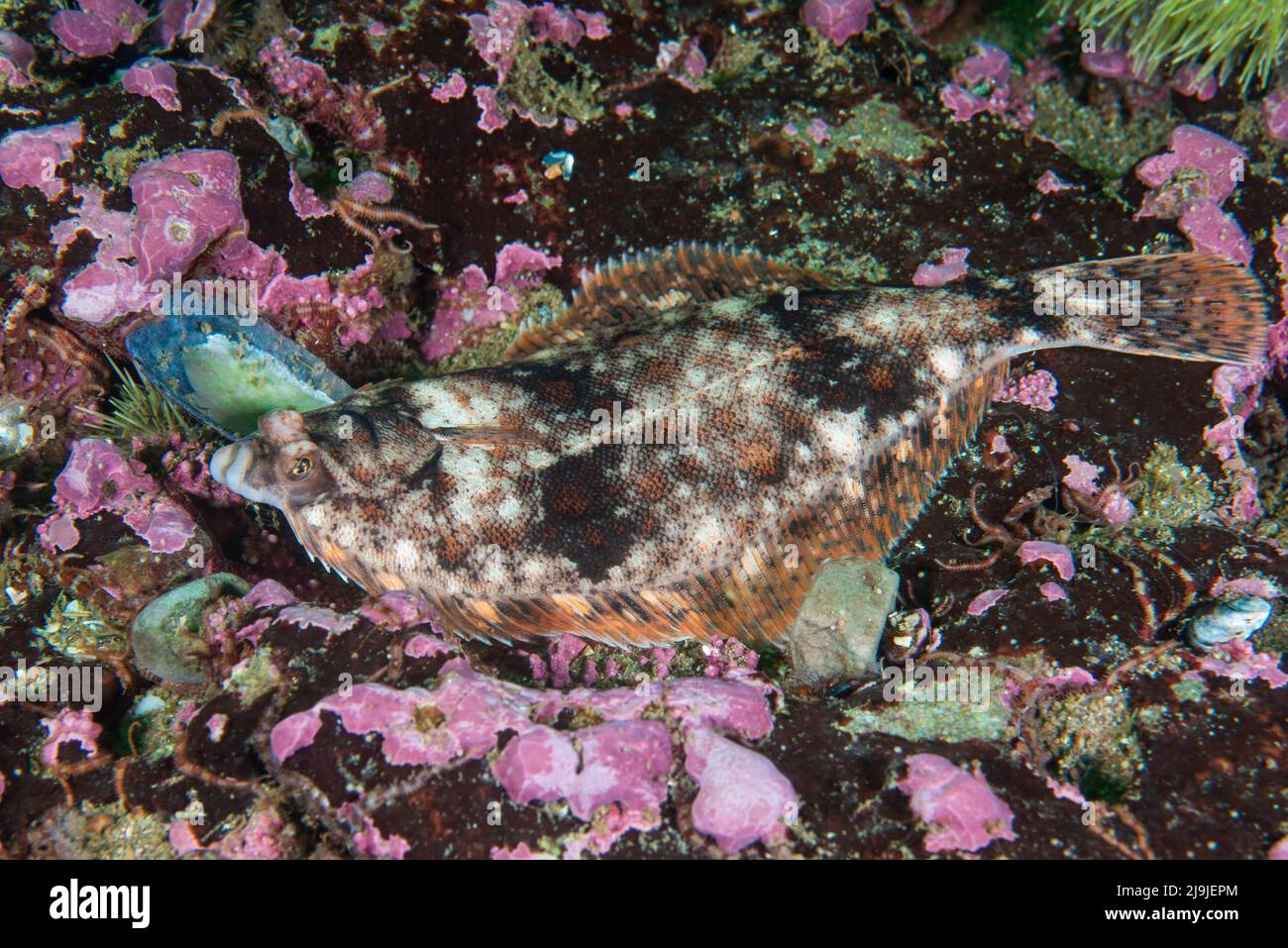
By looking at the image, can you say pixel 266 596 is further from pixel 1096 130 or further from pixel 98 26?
pixel 1096 130

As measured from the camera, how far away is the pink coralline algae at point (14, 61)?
3549 millimetres

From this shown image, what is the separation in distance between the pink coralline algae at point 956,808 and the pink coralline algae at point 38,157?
459 centimetres

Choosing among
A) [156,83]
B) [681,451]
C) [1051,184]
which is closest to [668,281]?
[681,451]

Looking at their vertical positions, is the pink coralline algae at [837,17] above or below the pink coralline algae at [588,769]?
above

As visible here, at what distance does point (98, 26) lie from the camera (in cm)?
399

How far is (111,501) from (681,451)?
2797 millimetres

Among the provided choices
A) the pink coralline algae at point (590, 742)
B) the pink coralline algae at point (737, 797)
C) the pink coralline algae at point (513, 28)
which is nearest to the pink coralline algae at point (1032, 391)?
the pink coralline algae at point (590, 742)

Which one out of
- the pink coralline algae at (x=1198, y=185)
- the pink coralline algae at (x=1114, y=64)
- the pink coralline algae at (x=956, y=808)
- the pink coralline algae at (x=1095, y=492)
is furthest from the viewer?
the pink coralline algae at (x=1114, y=64)

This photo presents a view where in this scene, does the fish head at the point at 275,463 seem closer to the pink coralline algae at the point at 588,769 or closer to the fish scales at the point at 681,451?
the fish scales at the point at 681,451

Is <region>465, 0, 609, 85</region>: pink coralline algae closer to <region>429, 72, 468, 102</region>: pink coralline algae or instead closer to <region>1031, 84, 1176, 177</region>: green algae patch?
<region>429, 72, 468, 102</region>: pink coralline algae

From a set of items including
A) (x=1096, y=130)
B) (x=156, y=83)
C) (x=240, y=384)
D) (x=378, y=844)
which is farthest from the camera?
(x=1096, y=130)

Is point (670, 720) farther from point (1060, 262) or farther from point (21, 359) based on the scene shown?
point (21, 359)

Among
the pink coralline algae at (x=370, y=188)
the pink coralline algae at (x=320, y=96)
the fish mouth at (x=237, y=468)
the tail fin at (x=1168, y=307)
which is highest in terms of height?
the pink coralline algae at (x=320, y=96)

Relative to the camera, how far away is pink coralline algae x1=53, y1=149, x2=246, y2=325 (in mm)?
3422
